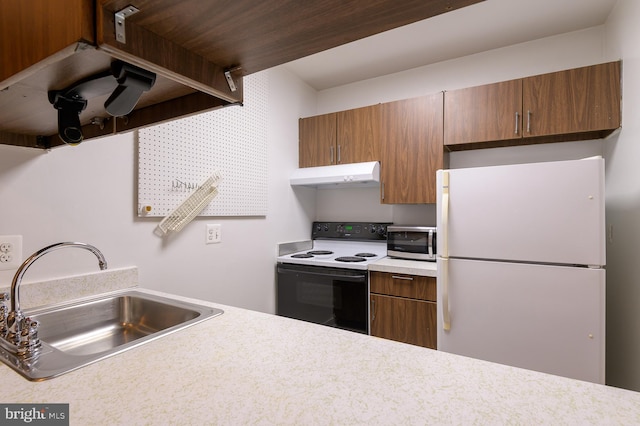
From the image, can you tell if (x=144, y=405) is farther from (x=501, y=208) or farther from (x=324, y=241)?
(x=324, y=241)

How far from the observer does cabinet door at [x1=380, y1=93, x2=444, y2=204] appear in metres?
2.29

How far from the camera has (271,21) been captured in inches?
21.7

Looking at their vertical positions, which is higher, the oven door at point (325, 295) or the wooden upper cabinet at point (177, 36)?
the wooden upper cabinet at point (177, 36)

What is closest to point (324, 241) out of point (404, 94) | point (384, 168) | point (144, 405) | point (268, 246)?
point (268, 246)

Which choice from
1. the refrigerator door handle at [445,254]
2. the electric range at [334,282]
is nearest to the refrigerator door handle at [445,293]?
the refrigerator door handle at [445,254]

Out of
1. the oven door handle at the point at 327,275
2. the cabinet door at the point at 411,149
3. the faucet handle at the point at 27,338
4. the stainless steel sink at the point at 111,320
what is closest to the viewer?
the faucet handle at the point at 27,338

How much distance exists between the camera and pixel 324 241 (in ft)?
9.86

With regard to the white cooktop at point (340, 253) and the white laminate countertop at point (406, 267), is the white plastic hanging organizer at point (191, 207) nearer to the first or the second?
the white cooktop at point (340, 253)

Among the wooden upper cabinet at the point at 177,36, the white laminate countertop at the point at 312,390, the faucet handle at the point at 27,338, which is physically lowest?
the white laminate countertop at the point at 312,390

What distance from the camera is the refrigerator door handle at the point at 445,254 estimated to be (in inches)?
70.3

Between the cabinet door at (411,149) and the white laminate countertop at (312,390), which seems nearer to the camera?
the white laminate countertop at (312,390)

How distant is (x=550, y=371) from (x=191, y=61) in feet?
6.86

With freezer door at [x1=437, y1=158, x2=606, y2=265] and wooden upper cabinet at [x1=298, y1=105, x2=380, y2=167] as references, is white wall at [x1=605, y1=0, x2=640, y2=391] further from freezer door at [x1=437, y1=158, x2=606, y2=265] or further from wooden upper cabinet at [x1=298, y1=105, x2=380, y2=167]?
wooden upper cabinet at [x1=298, y1=105, x2=380, y2=167]

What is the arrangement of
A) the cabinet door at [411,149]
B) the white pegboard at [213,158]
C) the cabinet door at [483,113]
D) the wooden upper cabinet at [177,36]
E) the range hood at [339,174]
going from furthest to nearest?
the range hood at [339,174]
the cabinet door at [411,149]
the cabinet door at [483,113]
the white pegboard at [213,158]
the wooden upper cabinet at [177,36]
